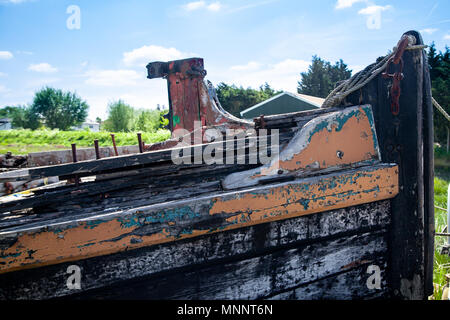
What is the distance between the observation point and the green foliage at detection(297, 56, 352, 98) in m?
25.2

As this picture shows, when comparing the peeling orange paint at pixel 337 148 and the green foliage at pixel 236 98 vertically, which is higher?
the green foliage at pixel 236 98

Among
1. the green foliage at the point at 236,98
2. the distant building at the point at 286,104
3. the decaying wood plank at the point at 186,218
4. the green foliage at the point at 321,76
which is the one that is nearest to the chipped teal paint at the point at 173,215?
the decaying wood plank at the point at 186,218

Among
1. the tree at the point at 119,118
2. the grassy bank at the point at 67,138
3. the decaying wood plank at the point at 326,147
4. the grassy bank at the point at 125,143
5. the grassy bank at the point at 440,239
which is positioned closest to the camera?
the decaying wood plank at the point at 326,147

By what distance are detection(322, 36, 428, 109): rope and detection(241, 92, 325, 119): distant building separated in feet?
50.7

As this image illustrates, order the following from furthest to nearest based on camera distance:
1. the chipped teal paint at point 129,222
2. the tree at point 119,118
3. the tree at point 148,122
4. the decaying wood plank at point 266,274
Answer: the tree at point 119,118 < the tree at point 148,122 < the decaying wood plank at point 266,274 < the chipped teal paint at point 129,222

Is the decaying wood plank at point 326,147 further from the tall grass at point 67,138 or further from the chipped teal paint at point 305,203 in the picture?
the tall grass at point 67,138

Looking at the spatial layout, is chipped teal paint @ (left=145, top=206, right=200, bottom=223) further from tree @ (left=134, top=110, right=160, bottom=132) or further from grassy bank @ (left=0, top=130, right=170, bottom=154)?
tree @ (left=134, top=110, right=160, bottom=132)

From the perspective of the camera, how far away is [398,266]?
5.59 ft

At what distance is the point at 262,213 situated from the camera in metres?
1.39

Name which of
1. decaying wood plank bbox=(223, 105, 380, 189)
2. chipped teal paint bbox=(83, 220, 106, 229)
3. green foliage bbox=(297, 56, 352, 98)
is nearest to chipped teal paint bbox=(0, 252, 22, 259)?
chipped teal paint bbox=(83, 220, 106, 229)

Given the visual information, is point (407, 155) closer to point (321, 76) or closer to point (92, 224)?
point (92, 224)

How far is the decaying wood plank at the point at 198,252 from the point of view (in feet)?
3.96

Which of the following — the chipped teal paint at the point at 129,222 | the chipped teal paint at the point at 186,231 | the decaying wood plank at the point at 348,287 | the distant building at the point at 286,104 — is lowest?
the decaying wood plank at the point at 348,287

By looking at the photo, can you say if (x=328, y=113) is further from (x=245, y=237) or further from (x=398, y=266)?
(x=398, y=266)
